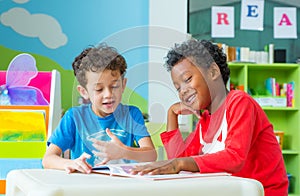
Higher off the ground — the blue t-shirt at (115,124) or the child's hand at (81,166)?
the blue t-shirt at (115,124)

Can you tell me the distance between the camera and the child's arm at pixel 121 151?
3.14ft

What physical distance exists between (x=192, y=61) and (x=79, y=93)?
0.21 meters

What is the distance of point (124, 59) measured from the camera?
96 cm

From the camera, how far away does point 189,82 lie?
0.99 m

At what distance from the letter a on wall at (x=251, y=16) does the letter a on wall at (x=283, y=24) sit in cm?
11

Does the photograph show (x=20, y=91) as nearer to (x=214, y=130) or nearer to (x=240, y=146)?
(x=214, y=130)

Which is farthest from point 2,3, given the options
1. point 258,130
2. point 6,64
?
point 258,130

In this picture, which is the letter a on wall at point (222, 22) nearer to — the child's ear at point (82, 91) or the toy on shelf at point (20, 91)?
the toy on shelf at point (20, 91)

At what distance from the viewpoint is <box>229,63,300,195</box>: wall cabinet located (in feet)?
12.6

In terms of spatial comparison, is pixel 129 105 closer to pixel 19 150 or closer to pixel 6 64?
pixel 19 150

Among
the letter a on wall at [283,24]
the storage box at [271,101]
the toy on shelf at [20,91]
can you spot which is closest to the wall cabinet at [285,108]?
the storage box at [271,101]

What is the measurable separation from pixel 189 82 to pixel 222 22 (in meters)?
3.07

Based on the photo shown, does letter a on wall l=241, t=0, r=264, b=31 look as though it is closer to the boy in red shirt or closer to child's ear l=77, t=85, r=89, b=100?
the boy in red shirt

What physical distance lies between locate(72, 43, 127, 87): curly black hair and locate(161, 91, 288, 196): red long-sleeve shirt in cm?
18
